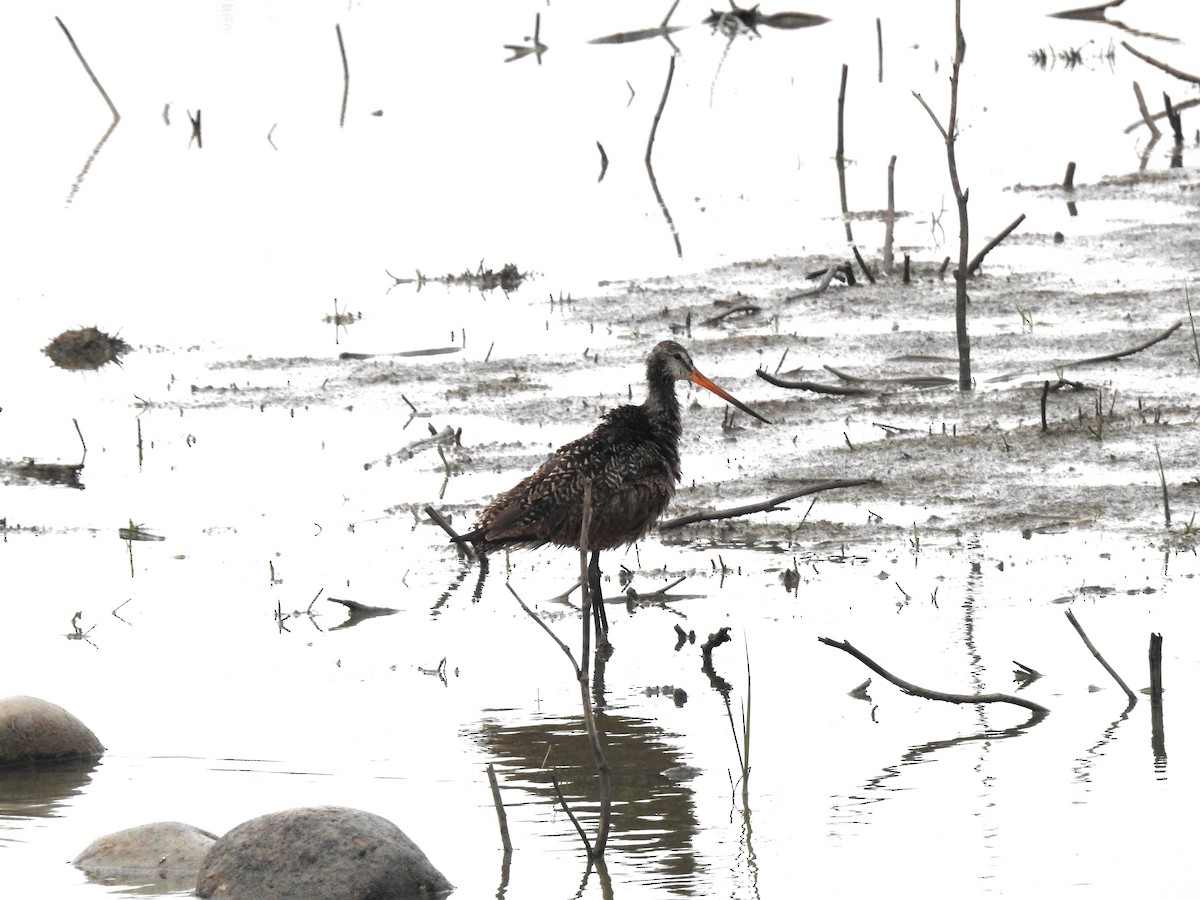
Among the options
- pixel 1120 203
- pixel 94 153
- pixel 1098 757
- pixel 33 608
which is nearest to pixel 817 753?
pixel 1098 757

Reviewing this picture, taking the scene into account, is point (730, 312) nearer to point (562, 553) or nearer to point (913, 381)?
point (913, 381)

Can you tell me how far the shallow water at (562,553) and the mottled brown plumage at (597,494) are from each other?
39cm

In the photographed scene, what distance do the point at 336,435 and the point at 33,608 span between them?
10.5 ft

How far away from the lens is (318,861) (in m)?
5.70

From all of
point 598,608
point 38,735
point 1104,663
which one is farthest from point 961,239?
point 38,735

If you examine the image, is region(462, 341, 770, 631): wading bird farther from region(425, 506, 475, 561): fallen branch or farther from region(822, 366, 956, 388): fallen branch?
→ region(822, 366, 956, 388): fallen branch

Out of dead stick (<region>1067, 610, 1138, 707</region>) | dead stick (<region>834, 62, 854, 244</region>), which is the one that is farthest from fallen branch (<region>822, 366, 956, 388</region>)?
dead stick (<region>834, 62, 854, 244</region>)

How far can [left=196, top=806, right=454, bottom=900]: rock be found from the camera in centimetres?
568

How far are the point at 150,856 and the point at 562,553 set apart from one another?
387 cm

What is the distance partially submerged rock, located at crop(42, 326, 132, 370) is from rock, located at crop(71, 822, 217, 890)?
828 centimetres

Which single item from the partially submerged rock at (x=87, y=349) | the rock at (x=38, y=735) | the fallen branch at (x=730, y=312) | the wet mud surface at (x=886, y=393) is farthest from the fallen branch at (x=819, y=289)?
the rock at (x=38, y=735)

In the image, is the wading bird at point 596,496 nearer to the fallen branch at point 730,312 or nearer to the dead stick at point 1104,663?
the dead stick at point 1104,663

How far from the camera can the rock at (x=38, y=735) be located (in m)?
7.01

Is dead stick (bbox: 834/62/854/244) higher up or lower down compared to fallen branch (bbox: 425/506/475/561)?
higher up
